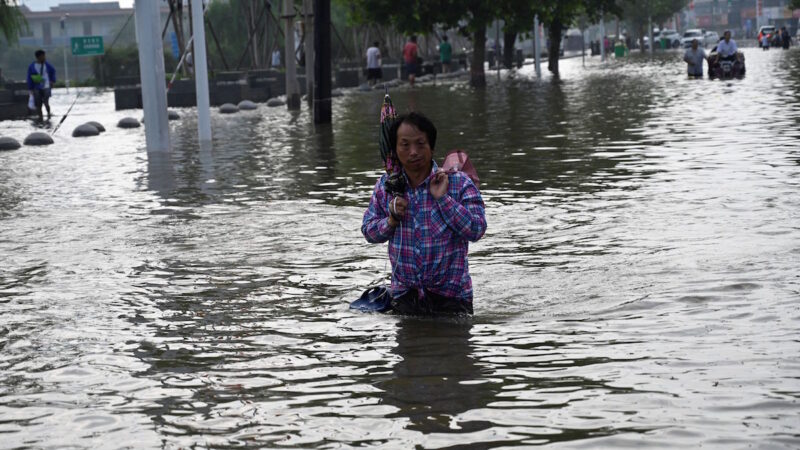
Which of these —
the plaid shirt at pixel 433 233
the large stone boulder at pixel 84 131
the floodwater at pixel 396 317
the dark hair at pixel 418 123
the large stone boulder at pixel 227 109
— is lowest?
the floodwater at pixel 396 317

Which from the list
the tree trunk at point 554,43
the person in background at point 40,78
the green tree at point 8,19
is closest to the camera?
the person in background at point 40,78

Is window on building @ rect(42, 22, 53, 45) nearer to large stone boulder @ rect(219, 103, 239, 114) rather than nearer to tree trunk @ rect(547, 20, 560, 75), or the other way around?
tree trunk @ rect(547, 20, 560, 75)

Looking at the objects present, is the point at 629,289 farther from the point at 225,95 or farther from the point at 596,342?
the point at 225,95

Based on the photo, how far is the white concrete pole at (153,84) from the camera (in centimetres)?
2055

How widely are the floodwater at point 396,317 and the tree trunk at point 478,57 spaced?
84.3 ft

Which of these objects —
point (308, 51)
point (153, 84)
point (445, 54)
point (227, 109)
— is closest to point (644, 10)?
point (445, 54)

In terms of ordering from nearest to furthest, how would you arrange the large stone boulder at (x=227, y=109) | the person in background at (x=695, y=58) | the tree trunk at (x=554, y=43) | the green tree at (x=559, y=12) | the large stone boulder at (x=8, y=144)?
the large stone boulder at (x=8, y=144)
the large stone boulder at (x=227, y=109)
the person in background at (x=695, y=58)
the green tree at (x=559, y=12)
the tree trunk at (x=554, y=43)

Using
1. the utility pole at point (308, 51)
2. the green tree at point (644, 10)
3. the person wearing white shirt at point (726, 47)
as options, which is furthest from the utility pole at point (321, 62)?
the green tree at point (644, 10)

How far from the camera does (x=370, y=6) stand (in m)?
43.0

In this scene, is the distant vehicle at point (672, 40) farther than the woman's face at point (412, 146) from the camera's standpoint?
Yes

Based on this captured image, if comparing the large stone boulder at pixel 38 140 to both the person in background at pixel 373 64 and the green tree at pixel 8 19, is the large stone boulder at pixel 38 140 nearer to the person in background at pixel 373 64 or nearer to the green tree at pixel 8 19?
the green tree at pixel 8 19

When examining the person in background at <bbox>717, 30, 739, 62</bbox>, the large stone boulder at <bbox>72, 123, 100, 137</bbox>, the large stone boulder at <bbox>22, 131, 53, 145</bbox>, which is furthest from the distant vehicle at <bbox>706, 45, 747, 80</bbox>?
the large stone boulder at <bbox>22, 131, 53, 145</bbox>

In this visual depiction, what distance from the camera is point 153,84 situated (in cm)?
2075

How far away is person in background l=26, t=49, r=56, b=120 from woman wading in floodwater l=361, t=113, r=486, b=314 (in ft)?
92.9
